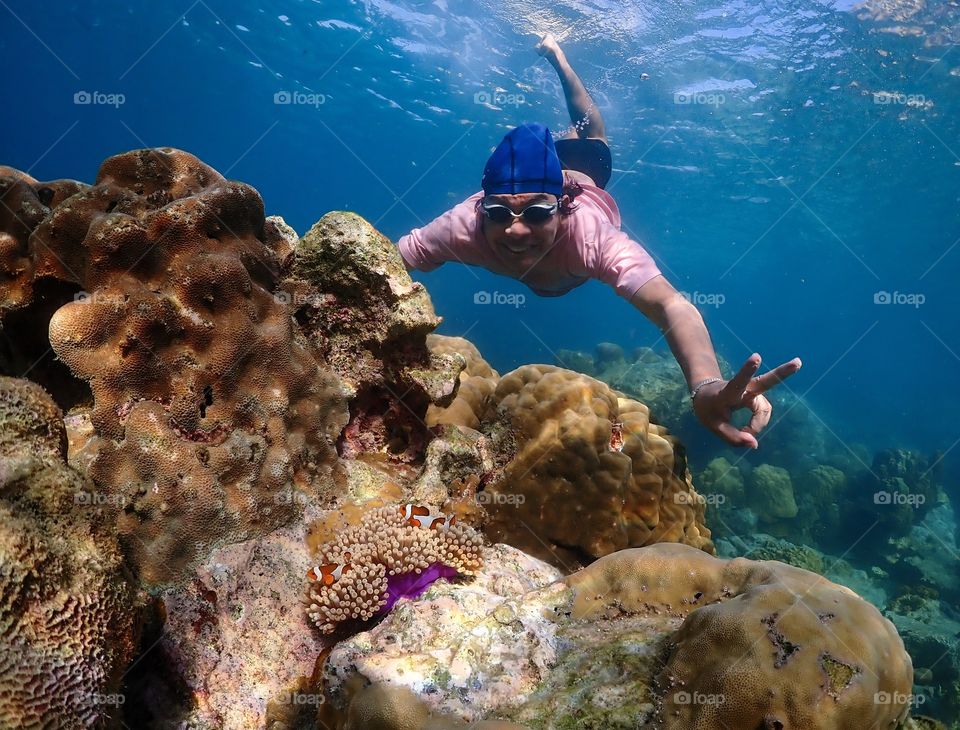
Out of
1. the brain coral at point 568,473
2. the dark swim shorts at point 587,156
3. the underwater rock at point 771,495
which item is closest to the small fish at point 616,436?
the brain coral at point 568,473

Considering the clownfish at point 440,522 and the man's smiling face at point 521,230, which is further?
the man's smiling face at point 521,230

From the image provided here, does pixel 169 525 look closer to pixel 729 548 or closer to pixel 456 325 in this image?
pixel 729 548

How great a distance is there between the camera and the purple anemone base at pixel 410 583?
2.56 m

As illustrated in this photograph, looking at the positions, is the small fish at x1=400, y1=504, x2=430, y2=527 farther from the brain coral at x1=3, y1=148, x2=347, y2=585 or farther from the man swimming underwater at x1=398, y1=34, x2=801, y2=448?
the man swimming underwater at x1=398, y1=34, x2=801, y2=448

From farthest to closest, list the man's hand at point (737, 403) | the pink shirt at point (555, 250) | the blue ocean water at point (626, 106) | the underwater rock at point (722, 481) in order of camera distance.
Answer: the blue ocean water at point (626, 106) → the underwater rock at point (722, 481) → the pink shirt at point (555, 250) → the man's hand at point (737, 403)

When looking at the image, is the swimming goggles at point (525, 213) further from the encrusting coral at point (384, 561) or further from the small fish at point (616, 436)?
the encrusting coral at point (384, 561)

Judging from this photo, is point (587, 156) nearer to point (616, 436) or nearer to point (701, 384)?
point (616, 436)

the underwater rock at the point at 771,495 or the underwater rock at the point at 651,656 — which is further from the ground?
the underwater rock at the point at 651,656

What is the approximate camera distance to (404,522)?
9.05 feet

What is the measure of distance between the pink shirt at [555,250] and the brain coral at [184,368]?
232 centimetres

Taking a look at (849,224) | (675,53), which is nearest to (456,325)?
(675,53)

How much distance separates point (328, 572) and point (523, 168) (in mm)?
3745

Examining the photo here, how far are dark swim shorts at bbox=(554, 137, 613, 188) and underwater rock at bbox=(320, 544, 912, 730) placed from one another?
7.84 meters

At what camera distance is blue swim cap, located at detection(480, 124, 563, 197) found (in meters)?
4.69
